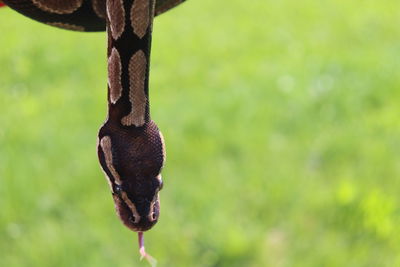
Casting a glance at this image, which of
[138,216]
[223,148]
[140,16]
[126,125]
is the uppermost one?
[223,148]

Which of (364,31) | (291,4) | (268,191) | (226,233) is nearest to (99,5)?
(226,233)

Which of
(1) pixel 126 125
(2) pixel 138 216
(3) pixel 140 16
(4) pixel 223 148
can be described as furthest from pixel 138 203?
(4) pixel 223 148

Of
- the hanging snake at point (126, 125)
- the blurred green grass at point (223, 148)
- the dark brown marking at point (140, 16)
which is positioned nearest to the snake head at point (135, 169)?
the hanging snake at point (126, 125)

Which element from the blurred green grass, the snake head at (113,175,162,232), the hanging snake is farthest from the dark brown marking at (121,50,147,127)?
the blurred green grass

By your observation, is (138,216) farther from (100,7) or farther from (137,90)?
(100,7)

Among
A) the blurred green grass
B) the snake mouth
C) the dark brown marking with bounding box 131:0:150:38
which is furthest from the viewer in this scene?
the blurred green grass

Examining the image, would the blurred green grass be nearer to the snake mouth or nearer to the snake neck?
the snake mouth

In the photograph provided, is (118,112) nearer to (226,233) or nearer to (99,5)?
(99,5)
